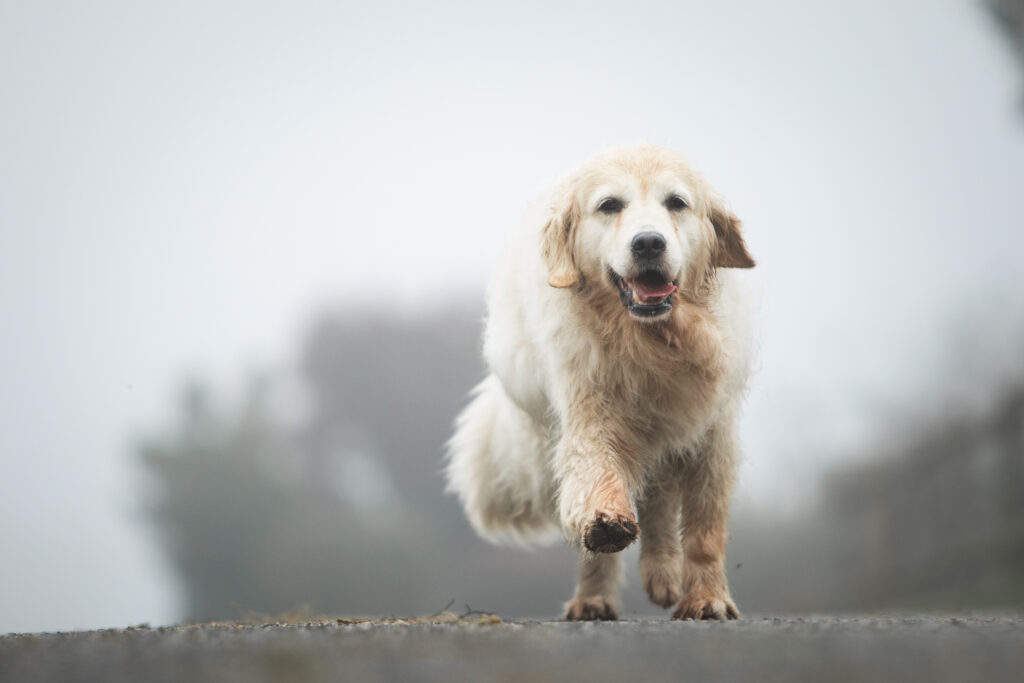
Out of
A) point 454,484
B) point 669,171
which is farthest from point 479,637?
point 454,484

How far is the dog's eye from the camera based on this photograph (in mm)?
4902

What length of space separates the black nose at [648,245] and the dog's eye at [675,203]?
0.33 metres

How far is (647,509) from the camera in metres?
5.81

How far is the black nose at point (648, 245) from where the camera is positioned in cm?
461

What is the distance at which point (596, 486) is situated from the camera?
4688mm

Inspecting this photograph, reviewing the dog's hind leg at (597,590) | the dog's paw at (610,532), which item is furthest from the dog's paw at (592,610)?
the dog's paw at (610,532)

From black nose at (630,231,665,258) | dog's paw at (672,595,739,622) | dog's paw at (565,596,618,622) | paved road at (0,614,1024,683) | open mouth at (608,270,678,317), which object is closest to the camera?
paved road at (0,614,1024,683)

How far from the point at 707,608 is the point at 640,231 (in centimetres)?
178

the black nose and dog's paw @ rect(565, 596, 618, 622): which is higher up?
the black nose

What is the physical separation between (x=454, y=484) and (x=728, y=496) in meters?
2.31

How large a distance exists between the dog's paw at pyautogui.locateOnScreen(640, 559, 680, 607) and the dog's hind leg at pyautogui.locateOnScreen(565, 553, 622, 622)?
0.41m

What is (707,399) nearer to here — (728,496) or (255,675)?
(728,496)

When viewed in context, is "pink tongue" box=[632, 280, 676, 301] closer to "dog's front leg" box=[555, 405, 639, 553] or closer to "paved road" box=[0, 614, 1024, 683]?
"dog's front leg" box=[555, 405, 639, 553]

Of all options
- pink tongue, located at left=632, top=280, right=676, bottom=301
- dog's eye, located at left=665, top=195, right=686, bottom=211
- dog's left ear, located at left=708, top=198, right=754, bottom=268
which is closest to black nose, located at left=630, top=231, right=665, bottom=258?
pink tongue, located at left=632, top=280, right=676, bottom=301
